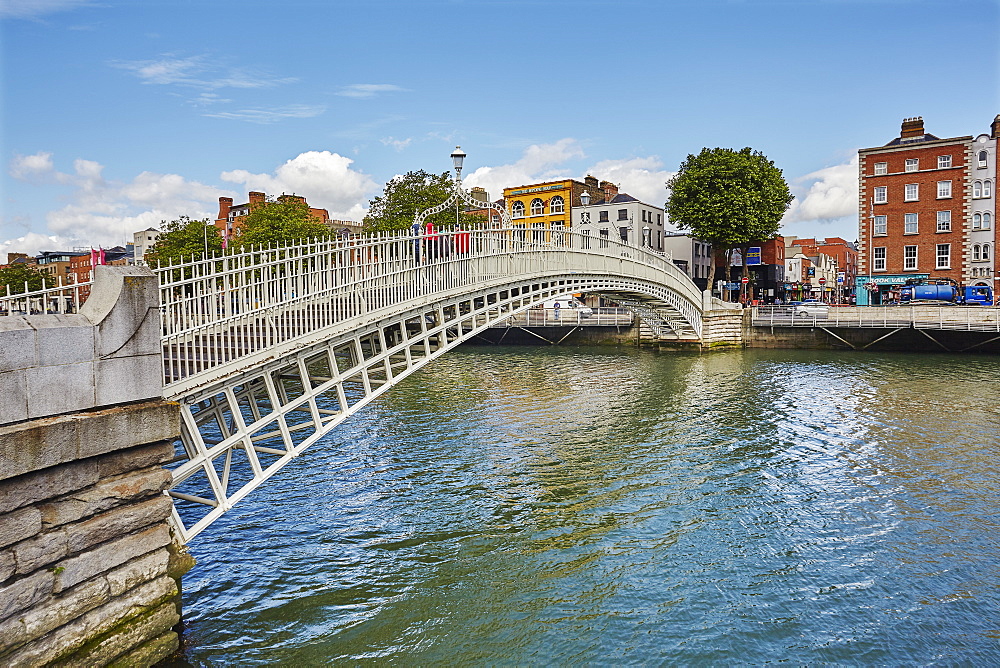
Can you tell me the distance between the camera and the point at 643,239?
6538 centimetres

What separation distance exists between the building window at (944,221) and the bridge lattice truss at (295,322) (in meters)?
40.7

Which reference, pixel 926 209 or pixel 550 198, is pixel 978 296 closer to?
pixel 926 209

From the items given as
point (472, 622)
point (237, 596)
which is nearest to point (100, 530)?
point (237, 596)

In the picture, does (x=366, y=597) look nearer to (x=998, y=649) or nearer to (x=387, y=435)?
(x=998, y=649)

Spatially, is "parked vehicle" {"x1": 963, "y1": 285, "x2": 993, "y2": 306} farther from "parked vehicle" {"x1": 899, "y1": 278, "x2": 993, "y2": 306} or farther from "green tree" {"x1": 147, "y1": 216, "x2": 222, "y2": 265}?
"green tree" {"x1": 147, "y1": 216, "x2": 222, "y2": 265}

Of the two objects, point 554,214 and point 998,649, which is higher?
point 554,214

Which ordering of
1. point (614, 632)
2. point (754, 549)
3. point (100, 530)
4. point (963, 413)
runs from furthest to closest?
point (963, 413), point (754, 549), point (614, 632), point (100, 530)

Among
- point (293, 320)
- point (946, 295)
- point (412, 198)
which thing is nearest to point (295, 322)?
point (293, 320)

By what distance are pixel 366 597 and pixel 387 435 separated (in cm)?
983

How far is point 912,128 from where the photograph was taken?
176ft

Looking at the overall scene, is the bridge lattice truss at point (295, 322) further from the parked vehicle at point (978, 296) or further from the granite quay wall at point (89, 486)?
the parked vehicle at point (978, 296)

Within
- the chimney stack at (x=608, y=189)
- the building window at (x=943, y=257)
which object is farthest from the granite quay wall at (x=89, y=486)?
the chimney stack at (x=608, y=189)

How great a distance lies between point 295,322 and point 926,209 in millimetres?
52079

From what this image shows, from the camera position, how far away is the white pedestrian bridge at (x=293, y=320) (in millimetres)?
9086
